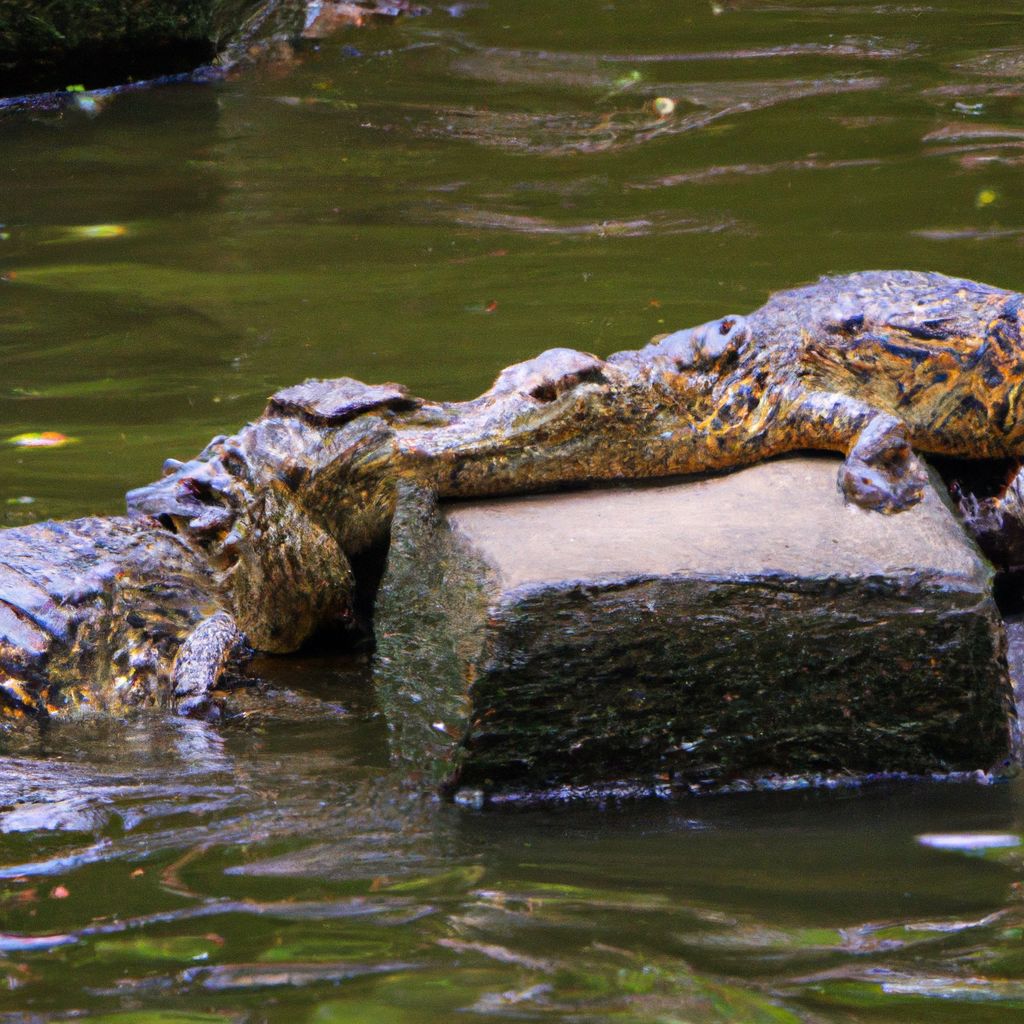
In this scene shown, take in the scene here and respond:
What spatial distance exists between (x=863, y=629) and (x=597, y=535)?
652mm

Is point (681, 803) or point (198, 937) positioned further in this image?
point (681, 803)

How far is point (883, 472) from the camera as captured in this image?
11.4ft

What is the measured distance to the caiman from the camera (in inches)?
145

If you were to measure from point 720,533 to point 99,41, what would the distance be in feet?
27.0

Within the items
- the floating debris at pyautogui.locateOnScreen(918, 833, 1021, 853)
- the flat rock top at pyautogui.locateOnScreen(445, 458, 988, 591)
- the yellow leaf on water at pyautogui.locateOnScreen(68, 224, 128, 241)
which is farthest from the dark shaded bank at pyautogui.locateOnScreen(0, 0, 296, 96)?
the floating debris at pyautogui.locateOnScreen(918, 833, 1021, 853)

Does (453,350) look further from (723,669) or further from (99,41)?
(99,41)

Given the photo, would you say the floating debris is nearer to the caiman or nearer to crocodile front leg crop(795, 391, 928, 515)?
crocodile front leg crop(795, 391, 928, 515)

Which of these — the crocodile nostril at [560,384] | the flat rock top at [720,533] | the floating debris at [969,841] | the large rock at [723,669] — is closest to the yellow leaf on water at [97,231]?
the crocodile nostril at [560,384]

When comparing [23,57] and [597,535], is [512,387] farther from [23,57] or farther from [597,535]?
[23,57]

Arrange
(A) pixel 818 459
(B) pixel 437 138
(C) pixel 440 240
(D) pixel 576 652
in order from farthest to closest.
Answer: (B) pixel 437 138 < (C) pixel 440 240 < (A) pixel 818 459 < (D) pixel 576 652

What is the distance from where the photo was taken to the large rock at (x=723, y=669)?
2.98m

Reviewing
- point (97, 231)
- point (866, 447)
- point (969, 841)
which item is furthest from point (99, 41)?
point (969, 841)

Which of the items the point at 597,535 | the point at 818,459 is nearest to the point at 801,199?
the point at 818,459

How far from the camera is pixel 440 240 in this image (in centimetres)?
754
